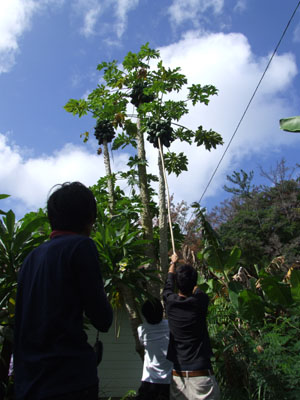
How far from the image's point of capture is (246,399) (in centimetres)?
402

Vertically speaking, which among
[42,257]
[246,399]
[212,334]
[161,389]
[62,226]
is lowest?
[246,399]

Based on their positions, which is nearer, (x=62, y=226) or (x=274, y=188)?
(x=62, y=226)

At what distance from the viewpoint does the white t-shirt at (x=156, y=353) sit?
3828 millimetres

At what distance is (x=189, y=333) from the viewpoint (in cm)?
326

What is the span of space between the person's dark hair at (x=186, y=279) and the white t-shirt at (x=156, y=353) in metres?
0.87

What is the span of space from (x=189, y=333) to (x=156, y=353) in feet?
2.67

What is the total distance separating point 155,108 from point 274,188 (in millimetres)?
18943

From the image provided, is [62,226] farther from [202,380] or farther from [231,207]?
[231,207]

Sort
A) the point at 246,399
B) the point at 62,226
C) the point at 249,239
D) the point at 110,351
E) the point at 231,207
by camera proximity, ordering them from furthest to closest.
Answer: the point at 231,207, the point at 249,239, the point at 110,351, the point at 246,399, the point at 62,226

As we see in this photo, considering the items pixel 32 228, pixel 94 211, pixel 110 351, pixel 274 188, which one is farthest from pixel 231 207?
pixel 94 211

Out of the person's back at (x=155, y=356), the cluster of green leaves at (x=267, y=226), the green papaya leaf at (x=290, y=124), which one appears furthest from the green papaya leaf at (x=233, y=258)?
the cluster of green leaves at (x=267, y=226)

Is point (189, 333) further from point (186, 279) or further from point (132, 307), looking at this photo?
point (132, 307)

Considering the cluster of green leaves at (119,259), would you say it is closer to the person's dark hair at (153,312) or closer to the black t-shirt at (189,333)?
the person's dark hair at (153,312)

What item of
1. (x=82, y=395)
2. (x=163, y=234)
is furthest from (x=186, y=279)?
(x=163, y=234)
